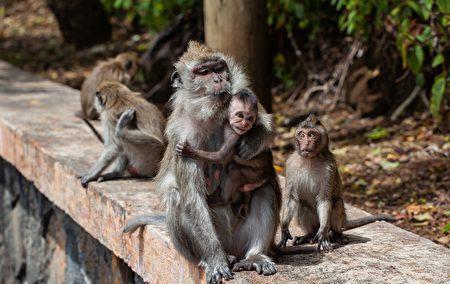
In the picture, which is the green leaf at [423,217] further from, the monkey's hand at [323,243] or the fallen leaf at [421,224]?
the monkey's hand at [323,243]

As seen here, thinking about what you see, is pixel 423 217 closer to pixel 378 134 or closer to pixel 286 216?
pixel 286 216

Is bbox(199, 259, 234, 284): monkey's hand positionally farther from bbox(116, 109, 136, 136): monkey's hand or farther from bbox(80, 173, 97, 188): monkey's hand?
bbox(116, 109, 136, 136): monkey's hand

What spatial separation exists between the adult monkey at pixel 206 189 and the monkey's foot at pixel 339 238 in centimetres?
48

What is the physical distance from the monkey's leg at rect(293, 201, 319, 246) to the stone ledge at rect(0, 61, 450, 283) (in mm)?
187

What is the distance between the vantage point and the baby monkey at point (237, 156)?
3.88 meters

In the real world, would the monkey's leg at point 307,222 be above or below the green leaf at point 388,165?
above

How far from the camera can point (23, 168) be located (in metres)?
7.07

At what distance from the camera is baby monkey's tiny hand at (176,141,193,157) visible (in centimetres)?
397

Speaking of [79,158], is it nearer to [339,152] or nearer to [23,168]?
[23,168]

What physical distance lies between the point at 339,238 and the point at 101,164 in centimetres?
211

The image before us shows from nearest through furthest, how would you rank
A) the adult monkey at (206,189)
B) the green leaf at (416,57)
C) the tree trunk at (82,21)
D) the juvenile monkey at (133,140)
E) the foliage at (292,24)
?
the adult monkey at (206,189)
the juvenile monkey at (133,140)
the green leaf at (416,57)
the foliage at (292,24)
the tree trunk at (82,21)

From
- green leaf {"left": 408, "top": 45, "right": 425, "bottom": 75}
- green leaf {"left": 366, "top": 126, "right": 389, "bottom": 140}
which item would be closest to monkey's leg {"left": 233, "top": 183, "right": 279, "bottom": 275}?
green leaf {"left": 408, "top": 45, "right": 425, "bottom": 75}

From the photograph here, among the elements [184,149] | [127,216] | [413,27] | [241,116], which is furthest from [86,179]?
[413,27]

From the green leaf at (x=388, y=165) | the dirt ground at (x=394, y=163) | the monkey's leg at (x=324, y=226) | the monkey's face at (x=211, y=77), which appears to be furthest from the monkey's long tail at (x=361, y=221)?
the green leaf at (x=388, y=165)
